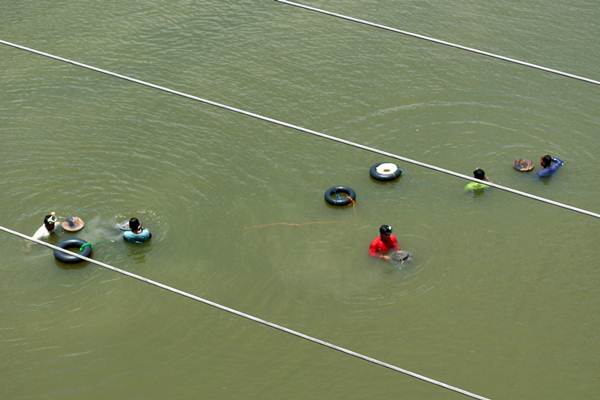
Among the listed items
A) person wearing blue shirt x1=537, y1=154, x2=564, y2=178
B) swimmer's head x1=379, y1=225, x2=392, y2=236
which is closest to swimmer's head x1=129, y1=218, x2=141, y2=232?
swimmer's head x1=379, y1=225, x2=392, y2=236

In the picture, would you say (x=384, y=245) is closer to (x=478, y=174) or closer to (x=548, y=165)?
(x=478, y=174)

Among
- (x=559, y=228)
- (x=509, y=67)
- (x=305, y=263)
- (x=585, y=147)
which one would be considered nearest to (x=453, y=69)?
(x=509, y=67)

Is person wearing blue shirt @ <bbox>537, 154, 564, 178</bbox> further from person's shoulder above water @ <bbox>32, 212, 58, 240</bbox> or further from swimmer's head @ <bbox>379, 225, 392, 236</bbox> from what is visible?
person's shoulder above water @ <bbox>32, 212, 58, 240</bbox>

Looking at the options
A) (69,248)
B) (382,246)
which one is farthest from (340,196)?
(69,248)

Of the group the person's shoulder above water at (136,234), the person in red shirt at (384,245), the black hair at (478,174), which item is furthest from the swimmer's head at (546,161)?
the person's shoulder above water at (136,234)

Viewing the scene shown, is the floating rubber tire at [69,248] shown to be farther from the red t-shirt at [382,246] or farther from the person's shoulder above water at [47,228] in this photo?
the red t-shirt at [382,246]

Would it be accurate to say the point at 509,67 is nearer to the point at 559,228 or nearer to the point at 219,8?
the point at 559,228
